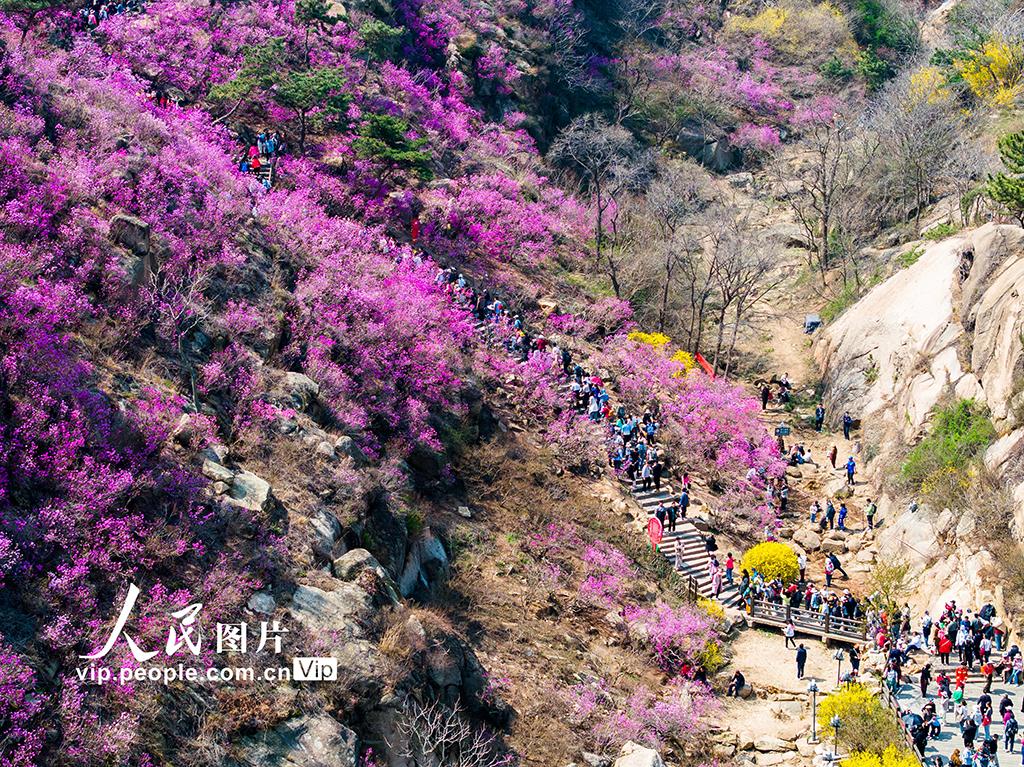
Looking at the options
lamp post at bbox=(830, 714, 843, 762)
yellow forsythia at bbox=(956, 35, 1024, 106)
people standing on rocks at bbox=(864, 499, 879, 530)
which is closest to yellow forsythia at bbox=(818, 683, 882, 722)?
lamp post at bbox=(830, 714, 843, 762)

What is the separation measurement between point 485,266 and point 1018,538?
2492 cm

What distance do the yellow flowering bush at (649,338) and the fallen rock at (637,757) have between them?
24.1m

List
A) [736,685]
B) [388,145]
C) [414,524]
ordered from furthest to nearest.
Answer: [388,145] → [736,685] → [414,524]

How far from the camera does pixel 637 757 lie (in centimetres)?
2139

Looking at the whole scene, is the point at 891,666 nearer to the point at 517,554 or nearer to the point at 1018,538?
the point at 1018,538

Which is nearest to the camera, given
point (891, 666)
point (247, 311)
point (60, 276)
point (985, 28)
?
point (60, 276)

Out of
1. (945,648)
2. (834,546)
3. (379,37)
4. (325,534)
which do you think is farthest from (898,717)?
(379,37)

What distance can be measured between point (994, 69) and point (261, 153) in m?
44.8

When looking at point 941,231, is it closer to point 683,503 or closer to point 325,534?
point 683,503

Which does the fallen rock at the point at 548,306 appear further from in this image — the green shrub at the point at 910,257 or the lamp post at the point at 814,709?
the lamp post at the point at 814,709

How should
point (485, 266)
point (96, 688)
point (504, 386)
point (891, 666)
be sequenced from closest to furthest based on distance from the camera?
point (96, 688)
point (891, 666)
point (504, 386)
point (485, 266)

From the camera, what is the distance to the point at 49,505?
56.6 feet

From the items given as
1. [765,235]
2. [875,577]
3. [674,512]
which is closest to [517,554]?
[674,512]

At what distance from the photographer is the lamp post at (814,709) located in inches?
933
